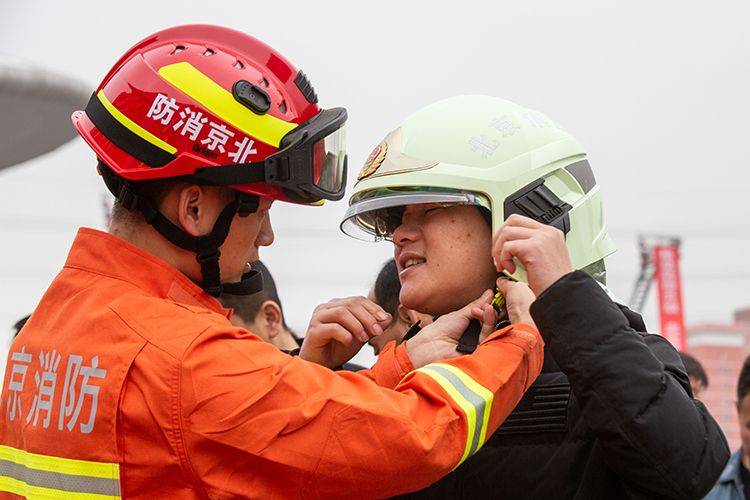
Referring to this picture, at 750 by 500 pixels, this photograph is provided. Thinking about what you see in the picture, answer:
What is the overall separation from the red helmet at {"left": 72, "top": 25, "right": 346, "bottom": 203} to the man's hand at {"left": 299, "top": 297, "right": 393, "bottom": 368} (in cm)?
44

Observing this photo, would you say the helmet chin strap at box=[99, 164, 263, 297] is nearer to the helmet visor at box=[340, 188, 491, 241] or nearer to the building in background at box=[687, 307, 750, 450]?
the helmet visor at box=[340, 188, 491, 241]

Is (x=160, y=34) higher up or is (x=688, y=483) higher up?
(x=160, y=34)

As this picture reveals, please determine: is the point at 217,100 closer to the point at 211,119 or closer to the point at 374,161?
the point at 211,119

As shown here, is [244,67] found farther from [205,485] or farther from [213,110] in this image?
[205,485]

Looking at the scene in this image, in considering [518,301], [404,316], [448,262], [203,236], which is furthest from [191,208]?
[404,316]

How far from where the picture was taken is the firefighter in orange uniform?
225cm

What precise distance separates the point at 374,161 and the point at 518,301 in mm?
706

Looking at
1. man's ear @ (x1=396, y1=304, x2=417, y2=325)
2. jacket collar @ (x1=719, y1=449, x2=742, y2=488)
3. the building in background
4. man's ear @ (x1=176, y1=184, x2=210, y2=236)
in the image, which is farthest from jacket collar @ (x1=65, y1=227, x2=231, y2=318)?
the building in background

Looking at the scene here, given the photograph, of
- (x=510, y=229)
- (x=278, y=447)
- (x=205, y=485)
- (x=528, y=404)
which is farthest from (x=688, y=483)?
(x=205, y=485)

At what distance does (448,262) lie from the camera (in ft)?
9.51

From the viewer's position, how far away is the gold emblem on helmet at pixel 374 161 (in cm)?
303

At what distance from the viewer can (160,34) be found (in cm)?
283

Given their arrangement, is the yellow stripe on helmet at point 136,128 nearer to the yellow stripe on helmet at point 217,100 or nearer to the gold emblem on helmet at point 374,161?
the yellow stripe on helmet at point 217,100

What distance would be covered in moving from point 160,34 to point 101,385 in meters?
1.06
